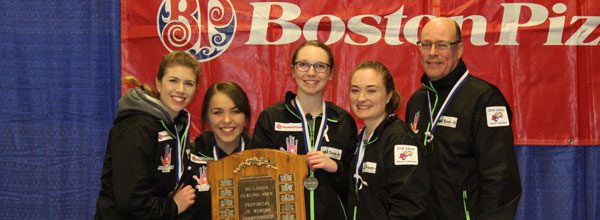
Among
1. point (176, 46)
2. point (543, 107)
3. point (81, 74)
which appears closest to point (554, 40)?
point (543, 107)

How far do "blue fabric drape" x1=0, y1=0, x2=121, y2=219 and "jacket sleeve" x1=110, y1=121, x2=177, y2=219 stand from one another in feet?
7.73

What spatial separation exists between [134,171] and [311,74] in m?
1.19

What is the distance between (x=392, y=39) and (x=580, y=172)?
2081 mm

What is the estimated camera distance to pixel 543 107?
5.57 metres

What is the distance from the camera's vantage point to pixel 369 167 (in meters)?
3.51

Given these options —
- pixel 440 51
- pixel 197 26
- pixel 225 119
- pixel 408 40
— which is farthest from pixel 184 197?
pixel 408 40

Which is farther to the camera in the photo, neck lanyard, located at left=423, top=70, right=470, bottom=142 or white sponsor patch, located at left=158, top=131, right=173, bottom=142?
neck lanyard, located at left=423, top=70, right=470, bottom=142

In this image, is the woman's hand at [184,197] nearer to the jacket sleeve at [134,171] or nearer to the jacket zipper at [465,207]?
the jacket sleeve at [134,171]

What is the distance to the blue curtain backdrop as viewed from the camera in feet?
18.7

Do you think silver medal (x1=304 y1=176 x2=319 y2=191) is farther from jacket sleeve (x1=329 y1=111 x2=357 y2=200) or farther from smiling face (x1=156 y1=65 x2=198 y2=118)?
smiling face (x1=156 y1=65 x2=198 y2=118)

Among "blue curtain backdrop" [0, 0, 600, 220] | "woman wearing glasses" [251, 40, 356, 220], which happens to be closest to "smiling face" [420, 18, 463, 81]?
"woman wearing glasses" [251, 40, 356, 220]

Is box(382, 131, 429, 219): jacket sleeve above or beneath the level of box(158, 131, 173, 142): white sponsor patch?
beneath

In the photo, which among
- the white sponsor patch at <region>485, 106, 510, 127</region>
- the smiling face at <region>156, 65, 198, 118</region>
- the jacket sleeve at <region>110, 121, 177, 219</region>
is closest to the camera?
the jacket sleeve at <region>110, 121, 177, 219</region>

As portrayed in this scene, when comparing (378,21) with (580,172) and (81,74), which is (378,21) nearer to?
(580,172)
